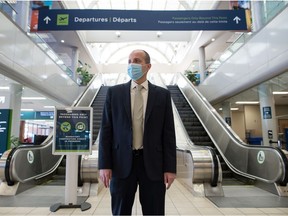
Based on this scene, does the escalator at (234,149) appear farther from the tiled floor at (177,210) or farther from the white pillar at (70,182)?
the white pillar at (70,182)

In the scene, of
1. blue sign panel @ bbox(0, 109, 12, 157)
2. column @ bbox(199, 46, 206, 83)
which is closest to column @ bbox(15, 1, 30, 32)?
blue sign panel @ bbox(0, 109, 12, 157)

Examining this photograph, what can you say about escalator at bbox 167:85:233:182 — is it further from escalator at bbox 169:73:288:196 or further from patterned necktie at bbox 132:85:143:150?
patterned necktie at bbox 132:85:143:150

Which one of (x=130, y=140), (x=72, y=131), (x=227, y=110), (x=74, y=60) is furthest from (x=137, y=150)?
(x=74, y=60)

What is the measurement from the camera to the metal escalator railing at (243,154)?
16.1ft

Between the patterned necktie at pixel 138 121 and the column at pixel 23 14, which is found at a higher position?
the column at pixel 23 14

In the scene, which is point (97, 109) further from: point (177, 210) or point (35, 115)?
point (177, 210)

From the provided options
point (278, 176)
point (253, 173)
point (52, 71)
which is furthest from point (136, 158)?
point (52, 71)

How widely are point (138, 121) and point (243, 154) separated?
17.3ft

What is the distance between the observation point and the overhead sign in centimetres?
629

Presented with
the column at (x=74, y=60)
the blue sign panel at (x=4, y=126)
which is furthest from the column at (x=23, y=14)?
the column at (x=74, y=60)

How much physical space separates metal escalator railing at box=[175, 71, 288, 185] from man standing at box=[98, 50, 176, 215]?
4073 millimetres

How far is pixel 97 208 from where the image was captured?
3.93m

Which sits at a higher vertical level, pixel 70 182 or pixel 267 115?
pixel 267 115

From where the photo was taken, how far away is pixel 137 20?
6.31 metres
